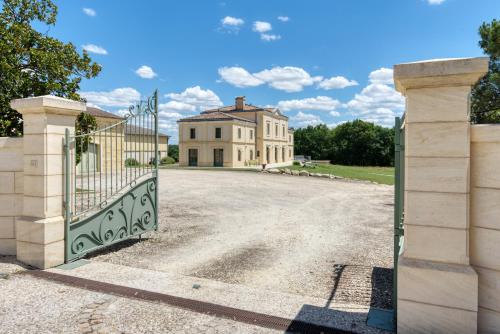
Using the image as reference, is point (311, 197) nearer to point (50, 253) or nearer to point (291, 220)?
point (291, 220)

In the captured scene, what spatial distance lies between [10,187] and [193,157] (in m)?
38.5

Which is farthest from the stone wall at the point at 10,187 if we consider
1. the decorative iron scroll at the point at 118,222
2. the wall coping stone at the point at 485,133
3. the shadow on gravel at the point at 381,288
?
the wall coping stone at the point at 485,133

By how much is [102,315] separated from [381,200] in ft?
43.7

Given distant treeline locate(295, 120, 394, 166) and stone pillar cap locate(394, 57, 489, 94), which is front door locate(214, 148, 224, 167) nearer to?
distant treeline locate(295, 120, 394, 166)

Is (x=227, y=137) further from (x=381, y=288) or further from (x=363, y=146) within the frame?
(x=381, y=288)

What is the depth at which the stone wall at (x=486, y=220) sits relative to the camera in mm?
3287

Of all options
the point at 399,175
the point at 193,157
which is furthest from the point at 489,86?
the point at 193,157

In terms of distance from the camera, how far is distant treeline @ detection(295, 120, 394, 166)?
64562mm

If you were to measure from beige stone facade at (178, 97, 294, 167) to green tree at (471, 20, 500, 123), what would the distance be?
27.3 metres

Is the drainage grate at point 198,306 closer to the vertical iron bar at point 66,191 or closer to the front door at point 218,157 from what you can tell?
the vertical iron bar at point 66,191

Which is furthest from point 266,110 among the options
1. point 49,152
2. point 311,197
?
point 49,152

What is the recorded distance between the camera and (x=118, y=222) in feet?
22.5

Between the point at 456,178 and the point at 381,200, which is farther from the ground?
the point at 456,178

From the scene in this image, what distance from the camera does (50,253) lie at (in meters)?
5.63
